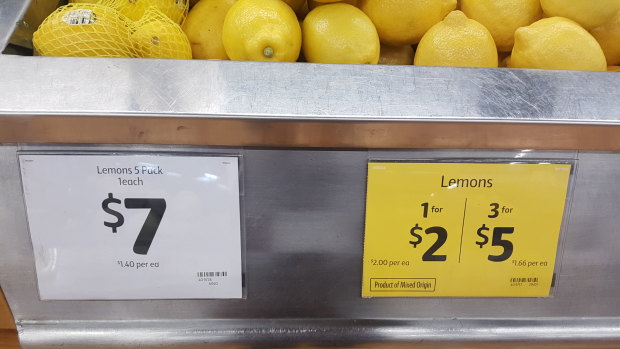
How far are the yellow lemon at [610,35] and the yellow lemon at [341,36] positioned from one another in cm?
39

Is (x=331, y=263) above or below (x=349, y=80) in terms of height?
below

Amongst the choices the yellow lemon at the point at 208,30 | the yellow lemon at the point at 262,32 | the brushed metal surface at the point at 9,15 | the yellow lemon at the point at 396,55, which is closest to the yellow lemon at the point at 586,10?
the yellow lemon at the point at 396,55

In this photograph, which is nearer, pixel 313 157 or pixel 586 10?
pixel 313 157

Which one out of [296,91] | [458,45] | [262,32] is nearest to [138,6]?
[262,32]

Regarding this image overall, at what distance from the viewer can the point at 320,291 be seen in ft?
2.48

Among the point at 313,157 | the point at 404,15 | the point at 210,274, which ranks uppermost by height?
the point at 404,15

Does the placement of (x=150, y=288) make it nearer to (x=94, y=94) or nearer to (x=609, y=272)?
(x=94, y=94)

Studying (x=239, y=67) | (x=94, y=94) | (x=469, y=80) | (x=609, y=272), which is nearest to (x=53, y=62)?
(x=94, y=94)

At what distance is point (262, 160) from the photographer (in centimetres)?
67

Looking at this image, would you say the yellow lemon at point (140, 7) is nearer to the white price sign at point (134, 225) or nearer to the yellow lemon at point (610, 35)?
Answer: the white price sign at point (134, 225)

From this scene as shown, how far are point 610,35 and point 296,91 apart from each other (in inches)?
23.5

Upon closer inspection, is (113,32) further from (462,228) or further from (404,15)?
(462,228)

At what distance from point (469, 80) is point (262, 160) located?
0.96 feet

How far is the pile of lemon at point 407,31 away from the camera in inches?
31.4
